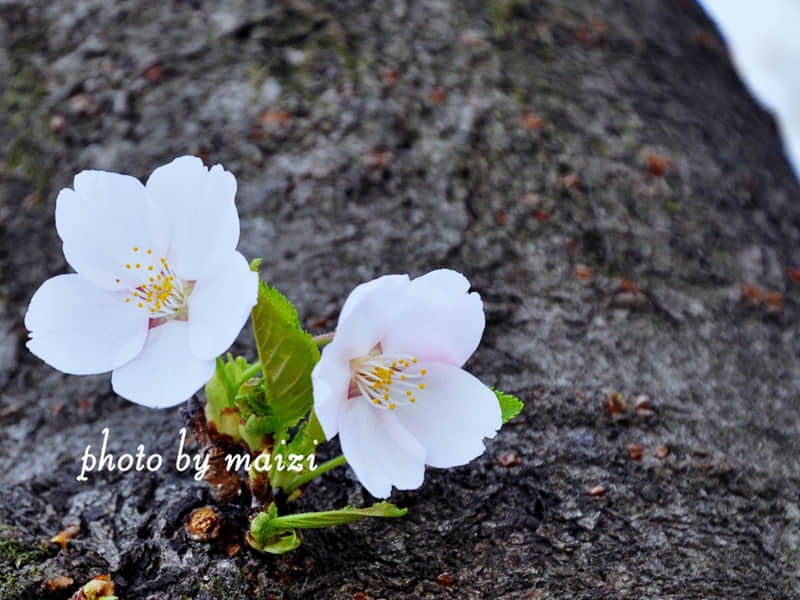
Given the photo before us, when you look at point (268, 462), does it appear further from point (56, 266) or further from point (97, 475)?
point (56, 266)

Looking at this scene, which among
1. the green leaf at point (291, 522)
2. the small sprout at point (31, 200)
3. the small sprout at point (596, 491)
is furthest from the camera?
the small sprout at point (31, 200)

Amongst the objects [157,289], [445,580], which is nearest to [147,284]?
[157,289]

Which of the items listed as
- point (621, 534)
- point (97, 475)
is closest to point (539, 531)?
point (621, 534)

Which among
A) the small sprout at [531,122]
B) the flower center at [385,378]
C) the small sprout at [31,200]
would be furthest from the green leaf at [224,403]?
the small sprout at [531,122]

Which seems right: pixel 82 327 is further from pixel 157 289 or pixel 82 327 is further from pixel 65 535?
pixel 65 535

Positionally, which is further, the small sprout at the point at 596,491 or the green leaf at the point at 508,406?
the small sprout at the point at 596,491

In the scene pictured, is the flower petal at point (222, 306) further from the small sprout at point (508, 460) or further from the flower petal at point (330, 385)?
the small sprout at point (508, 460)
